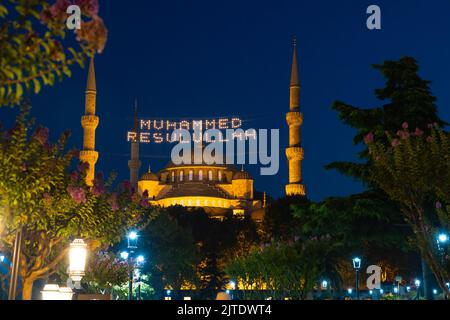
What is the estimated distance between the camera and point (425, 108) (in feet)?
99.2

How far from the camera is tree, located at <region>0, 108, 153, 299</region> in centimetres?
1416

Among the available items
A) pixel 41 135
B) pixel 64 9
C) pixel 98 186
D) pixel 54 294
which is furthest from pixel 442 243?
pixel 64 9

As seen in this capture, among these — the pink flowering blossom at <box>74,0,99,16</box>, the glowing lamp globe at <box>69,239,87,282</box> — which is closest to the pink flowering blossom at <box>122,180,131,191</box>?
the glowing lamp globe at <box>69,239,87,282</box>

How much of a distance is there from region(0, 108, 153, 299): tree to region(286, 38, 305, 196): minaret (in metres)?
55.6

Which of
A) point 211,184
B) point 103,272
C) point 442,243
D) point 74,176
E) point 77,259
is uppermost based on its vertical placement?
point 211,184

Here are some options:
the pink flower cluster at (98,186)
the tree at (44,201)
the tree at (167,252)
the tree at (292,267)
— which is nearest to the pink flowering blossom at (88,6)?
the tree at (44,201)

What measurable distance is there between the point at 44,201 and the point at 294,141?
6122 centimetres

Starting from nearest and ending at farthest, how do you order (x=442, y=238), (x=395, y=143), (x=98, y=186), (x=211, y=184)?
1. (x=98, y=186)
2. (x=395, y=143)
3. (x=442, y=238)
4. (x=211, y=184)

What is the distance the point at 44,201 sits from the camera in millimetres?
15680

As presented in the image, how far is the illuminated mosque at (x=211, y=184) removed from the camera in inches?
3091

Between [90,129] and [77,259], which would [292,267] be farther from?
[90,129]
